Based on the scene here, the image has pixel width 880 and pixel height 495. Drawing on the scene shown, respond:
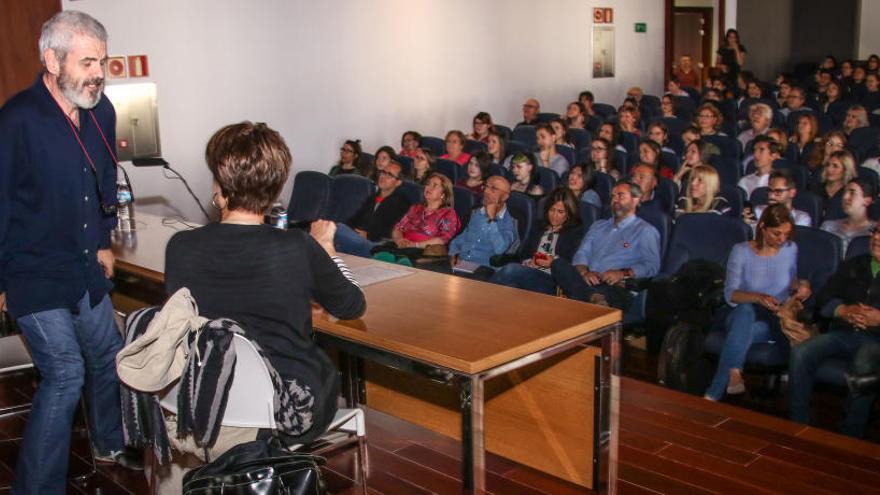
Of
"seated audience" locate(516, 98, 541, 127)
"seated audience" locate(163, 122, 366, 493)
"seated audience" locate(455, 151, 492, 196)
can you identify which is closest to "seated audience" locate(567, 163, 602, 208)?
"seated audience" locate(455, 151, 492, 196)

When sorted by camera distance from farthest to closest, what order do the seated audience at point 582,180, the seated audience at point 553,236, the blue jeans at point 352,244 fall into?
the seated audience at point 582,180 < the blue jeans at point 352,244 < the seated audience at point 553,236

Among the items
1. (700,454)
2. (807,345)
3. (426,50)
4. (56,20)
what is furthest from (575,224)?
(426,50)

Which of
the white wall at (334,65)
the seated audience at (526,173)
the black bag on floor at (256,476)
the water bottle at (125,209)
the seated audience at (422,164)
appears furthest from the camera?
the white wall at (334,65)

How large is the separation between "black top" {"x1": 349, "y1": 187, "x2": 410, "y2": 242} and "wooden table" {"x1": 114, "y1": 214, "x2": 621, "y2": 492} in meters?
2.49

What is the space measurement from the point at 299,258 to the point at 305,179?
4698 millimetres

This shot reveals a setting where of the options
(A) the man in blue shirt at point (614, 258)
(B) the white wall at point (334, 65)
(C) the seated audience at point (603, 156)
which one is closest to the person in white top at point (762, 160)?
(C) the seated audience at point (603, 156)

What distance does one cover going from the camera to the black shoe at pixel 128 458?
3.33 meters

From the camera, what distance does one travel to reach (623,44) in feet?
42.5

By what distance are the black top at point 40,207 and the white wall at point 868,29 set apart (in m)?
13.6

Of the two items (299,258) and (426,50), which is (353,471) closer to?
(299,258)

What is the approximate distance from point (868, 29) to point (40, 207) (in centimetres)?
1386

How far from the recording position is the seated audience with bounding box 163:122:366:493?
7.03 feet

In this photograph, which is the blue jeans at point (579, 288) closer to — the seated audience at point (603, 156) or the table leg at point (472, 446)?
the table leg at point (472, 446)

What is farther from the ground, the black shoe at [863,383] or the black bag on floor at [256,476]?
the black bag on floor at [256,476]
